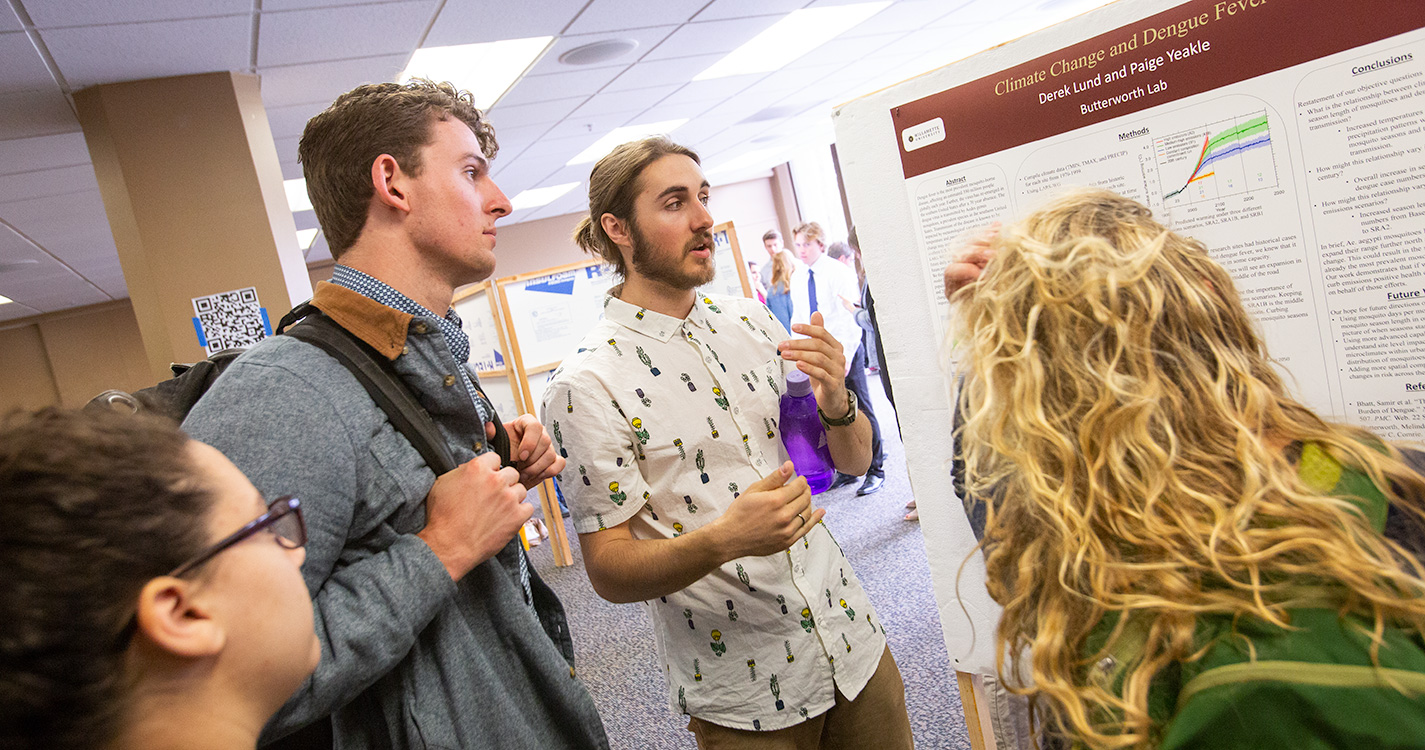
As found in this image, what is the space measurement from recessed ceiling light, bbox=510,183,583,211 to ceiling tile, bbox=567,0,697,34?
440 centimetres

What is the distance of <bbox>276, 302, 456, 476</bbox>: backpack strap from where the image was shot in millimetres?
908

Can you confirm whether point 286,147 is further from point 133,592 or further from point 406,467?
point 133,592

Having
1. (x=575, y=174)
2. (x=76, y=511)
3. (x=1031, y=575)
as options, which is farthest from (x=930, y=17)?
(x=76, y=511)

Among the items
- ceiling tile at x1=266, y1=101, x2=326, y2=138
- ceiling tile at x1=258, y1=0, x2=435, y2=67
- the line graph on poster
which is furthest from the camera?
ceiling tile at x1=266, y1=101, x2=326, y2=138

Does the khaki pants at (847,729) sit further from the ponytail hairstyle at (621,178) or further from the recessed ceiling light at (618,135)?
the recessed ceiling light at (618,135)

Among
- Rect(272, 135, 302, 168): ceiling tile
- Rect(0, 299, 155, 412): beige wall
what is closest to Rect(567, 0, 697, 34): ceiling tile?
Rect(272, 135, 302, 168): ceiling tile

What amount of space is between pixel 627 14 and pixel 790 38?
178cm

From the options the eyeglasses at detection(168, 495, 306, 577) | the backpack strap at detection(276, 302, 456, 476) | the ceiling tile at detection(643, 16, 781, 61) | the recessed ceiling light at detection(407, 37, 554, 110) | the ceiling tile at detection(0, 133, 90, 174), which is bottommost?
the eyeglasses at detection(168, 495, 306, 577)

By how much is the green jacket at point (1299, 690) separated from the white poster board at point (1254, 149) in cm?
36

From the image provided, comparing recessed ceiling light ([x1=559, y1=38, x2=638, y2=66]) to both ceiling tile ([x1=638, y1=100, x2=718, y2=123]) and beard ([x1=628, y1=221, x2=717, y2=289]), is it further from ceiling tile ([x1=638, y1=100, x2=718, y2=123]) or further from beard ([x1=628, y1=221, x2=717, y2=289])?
beard ([x1=628, y1=221, x2=717, y2=289])

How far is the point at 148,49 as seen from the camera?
3.03 meters

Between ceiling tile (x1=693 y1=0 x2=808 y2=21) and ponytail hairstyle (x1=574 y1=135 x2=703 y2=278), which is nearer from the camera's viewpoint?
ponytail hairstyle (x1=574 y1=135 x2=703 y2=278)

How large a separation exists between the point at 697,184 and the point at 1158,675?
3.92 ft

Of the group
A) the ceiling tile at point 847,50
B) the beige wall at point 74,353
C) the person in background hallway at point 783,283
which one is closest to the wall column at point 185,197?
the person in background hallway at point 783,283
